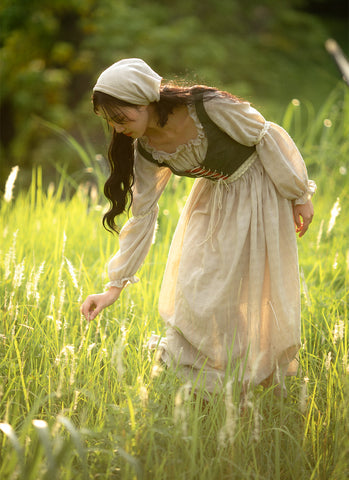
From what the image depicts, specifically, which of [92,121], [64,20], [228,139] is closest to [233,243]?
[228,139]

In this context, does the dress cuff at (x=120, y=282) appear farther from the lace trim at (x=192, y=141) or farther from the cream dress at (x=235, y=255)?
the lace trim at (x=192, y=141)

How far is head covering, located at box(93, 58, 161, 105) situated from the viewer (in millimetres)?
1698

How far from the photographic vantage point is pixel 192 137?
188 centimetres

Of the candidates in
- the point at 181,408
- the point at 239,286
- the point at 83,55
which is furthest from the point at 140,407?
the point at 83,55

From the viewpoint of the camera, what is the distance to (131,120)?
1770 mm

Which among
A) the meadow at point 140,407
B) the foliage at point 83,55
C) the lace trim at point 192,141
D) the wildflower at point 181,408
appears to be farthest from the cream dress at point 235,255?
the foliage at point 83,55

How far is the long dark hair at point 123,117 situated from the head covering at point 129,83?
0.10 ft

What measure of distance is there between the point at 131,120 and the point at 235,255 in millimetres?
566

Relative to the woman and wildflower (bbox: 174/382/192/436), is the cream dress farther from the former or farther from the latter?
wildflower (bbox: 174/382/192/436)

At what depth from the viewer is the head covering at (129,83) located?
1.70m

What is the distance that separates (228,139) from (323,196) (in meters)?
2.24

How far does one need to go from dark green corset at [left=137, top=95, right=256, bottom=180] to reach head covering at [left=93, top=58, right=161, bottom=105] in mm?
193

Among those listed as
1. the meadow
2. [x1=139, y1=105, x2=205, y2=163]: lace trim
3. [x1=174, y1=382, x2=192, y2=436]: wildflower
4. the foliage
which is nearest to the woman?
[x1=139, y1=105, x2=205, y2=163]: lace trim

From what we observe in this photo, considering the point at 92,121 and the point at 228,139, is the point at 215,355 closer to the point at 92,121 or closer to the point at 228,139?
the point at 228,139
